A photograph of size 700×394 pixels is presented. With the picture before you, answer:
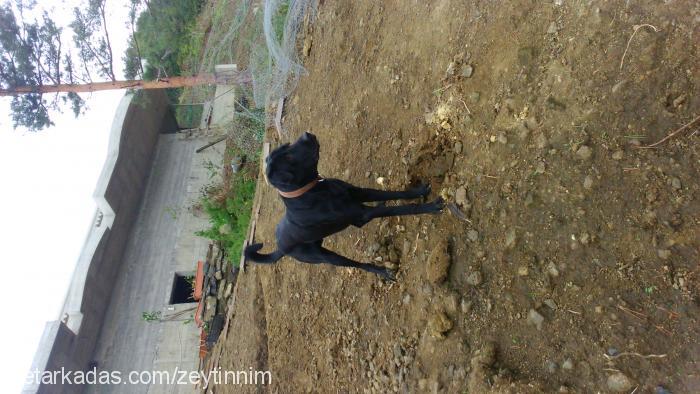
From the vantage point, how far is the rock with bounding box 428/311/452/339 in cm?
322

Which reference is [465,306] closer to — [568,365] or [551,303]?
[551,303]

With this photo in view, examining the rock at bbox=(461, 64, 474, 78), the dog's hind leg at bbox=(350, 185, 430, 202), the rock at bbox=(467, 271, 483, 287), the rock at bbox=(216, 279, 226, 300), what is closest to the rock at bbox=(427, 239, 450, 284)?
the rock at bbox=(467, 271, 483, 287)

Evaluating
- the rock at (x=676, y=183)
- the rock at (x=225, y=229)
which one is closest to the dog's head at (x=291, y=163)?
the rock at (x=676, y=183)

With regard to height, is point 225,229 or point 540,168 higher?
point 225,229

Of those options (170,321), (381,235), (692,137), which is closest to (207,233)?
(170,321)

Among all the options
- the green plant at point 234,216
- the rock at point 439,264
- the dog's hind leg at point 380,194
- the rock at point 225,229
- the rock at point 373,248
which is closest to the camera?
the dog's hind leg at point 380,194

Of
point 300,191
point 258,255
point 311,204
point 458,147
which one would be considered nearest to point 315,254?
point 258,255

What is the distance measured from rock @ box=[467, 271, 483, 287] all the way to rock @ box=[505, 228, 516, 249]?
30 cm

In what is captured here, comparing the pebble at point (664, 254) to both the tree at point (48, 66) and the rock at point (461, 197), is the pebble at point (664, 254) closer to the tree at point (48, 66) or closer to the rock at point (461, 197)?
the rock at point (461, 197)

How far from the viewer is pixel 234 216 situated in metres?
9.20

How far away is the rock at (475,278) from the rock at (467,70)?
1628 mm

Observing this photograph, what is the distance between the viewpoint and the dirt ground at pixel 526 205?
2352mm

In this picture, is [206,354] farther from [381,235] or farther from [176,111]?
[176,111]

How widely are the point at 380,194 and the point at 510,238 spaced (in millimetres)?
980
